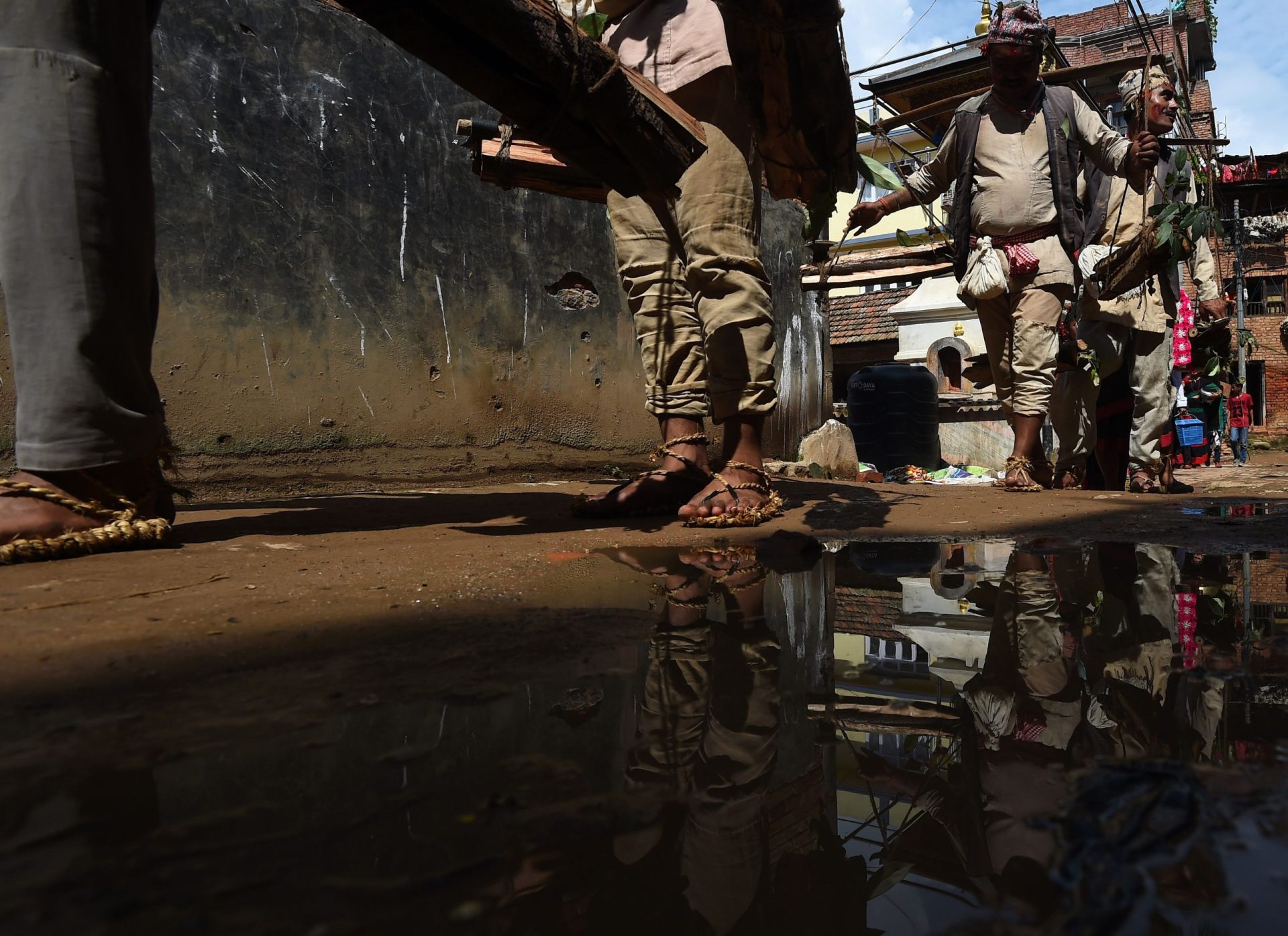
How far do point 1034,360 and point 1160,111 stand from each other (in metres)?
1.22

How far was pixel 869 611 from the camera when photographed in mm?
1217

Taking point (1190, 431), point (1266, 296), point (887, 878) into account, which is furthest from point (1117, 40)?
point (887, 878)

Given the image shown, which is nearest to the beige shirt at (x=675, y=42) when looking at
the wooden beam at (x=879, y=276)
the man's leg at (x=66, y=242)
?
the man's leg at (x=66, y=242)

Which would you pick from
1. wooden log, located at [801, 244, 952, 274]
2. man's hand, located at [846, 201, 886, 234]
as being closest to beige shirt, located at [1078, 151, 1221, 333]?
man's hand, located at [846, 201, 886, 234]

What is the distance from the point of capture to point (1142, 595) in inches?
48.3

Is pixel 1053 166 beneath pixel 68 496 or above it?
above

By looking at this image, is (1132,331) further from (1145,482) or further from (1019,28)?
(1019,28)

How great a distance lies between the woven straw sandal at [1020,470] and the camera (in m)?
3.65

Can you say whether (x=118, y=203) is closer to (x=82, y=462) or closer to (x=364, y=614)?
(x=82, y=462)

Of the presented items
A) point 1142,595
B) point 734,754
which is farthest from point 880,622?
point 734,754

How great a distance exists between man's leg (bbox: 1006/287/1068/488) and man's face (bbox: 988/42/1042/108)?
92 cm

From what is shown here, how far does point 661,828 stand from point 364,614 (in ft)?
2.34

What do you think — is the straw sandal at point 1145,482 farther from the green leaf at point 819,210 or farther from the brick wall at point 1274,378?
the brick wall at point 1274,378

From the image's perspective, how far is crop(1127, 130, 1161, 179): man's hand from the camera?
11.9 ft
